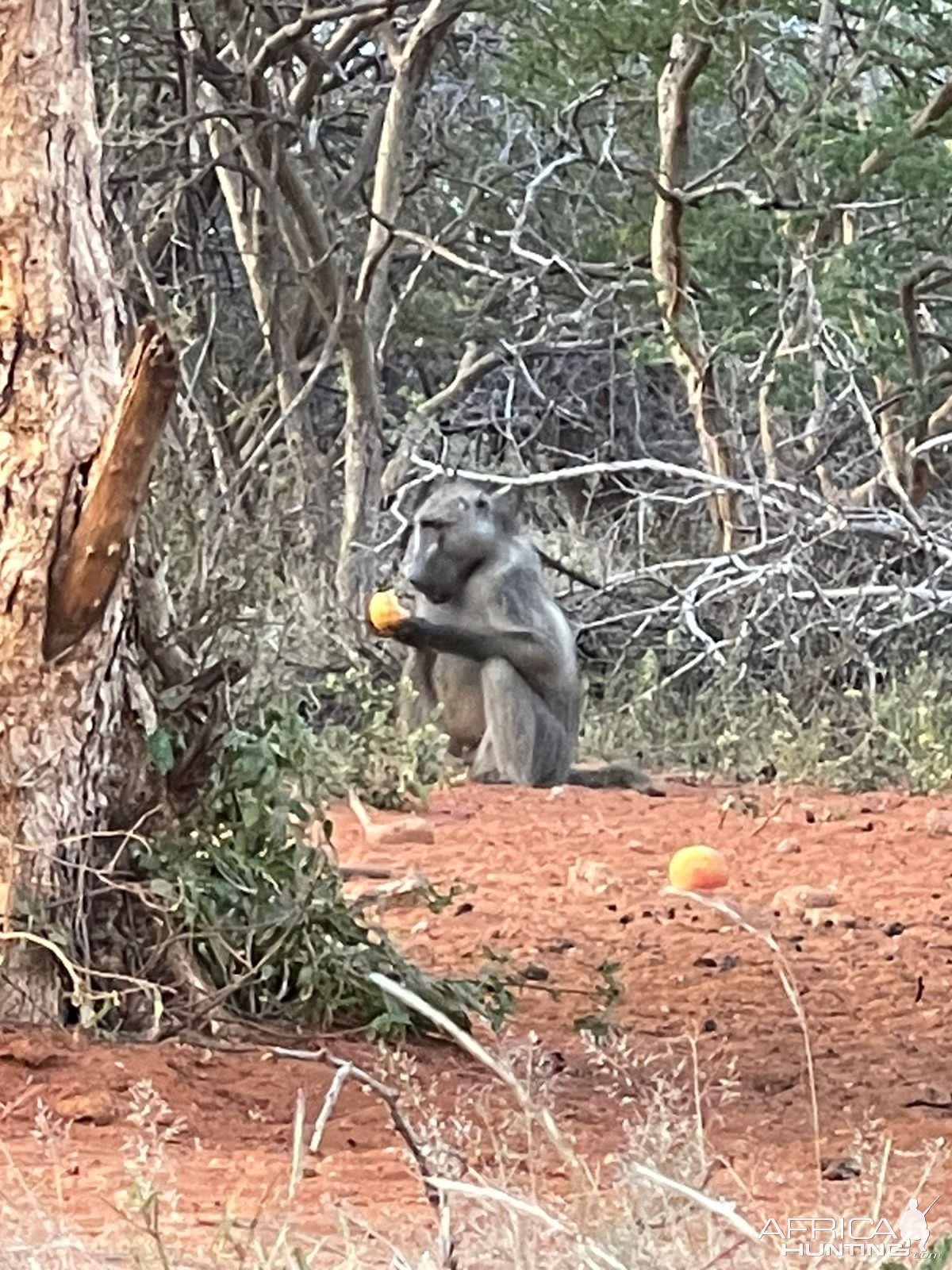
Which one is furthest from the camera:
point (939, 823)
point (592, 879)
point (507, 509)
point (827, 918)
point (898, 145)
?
point (507, 509)

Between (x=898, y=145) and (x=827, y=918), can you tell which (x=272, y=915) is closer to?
(x=827, y=918)

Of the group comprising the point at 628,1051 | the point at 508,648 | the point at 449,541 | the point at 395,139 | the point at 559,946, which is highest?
the point at 395,139

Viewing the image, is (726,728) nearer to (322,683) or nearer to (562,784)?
(562,784)

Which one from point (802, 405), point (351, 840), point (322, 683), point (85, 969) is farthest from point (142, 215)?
point (85, 969)

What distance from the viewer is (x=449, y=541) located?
10.5m

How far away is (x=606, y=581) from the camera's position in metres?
10.8

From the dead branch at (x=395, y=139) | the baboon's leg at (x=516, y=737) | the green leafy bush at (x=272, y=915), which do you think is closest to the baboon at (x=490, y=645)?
the baboon's leg at (x=516, y=737)

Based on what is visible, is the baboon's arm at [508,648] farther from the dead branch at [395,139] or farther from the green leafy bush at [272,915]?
the green leafy bush at [272,915]

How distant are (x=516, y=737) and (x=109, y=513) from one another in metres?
5.84

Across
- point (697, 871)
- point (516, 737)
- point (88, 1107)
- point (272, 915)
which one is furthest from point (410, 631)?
point (88, 1107)

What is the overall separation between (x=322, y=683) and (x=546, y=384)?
Result: 416 centimetres

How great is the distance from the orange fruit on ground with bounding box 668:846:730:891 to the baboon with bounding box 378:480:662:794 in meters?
3.31

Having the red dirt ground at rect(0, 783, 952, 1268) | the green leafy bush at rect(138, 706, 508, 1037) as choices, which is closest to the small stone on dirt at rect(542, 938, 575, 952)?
the red dirt ground at rect(0, 783, 952, 1268)

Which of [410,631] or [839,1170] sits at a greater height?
[410,631]
